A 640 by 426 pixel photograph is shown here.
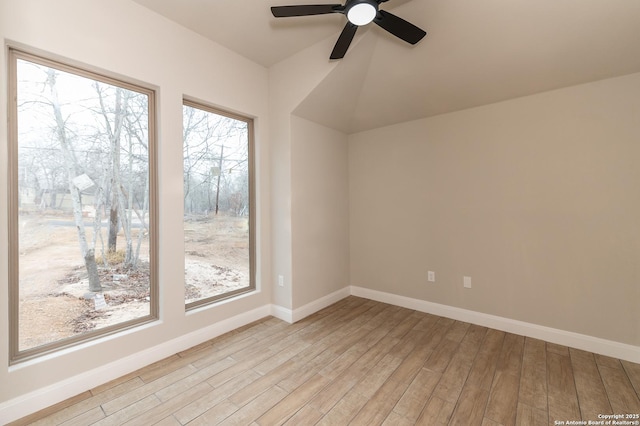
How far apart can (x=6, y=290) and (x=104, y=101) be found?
4.88 feet

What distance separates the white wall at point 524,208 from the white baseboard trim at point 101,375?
2.28 meters

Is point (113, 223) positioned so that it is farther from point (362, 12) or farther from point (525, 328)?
point (525, 328)

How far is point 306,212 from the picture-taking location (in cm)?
325

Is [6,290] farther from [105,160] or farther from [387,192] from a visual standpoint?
[387,192]

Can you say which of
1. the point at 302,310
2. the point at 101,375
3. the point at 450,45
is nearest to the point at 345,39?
the point at 450,45

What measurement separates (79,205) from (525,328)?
421 cm

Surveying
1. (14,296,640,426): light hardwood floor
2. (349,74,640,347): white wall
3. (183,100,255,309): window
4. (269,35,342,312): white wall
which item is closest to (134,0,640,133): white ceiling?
(269,35,342,312): white wall

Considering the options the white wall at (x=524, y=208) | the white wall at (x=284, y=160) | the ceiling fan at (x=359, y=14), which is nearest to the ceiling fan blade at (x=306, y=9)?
the ceiling fan at (x=359, y=14)

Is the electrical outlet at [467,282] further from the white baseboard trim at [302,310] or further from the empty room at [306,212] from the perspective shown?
the white baseboard trim at [302,310]

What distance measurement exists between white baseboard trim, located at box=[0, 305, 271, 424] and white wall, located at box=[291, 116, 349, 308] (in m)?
0.99

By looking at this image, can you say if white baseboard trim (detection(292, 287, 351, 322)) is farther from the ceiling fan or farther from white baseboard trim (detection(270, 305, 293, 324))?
the ceiling fan

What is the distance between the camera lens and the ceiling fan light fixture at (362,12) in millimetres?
1602

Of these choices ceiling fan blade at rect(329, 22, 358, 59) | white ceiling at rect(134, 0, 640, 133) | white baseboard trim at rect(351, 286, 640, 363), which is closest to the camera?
ceiling fan blade at rect(329, 22, 358, 59)

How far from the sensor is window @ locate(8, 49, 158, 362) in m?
1.76
